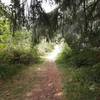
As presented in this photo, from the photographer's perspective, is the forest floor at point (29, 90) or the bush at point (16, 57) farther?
the bush at point (16, 57)

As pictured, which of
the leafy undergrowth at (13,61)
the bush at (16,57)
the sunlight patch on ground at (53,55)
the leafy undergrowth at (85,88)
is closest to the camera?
the leafy undergrowth at (85,88)

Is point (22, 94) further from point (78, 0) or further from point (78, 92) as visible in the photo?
point (78, 0)

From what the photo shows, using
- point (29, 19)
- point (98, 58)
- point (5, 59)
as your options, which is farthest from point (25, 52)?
point (29, 19)

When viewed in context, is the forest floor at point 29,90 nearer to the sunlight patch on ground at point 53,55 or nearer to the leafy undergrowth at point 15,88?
the leafy undergrowth at point 15,88

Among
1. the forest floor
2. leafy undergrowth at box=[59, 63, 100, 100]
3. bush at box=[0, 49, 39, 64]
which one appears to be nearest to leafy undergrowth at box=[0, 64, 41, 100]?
the forest floor

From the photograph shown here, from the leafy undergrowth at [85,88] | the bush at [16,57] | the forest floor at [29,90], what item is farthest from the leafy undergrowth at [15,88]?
the bush at [16,57]

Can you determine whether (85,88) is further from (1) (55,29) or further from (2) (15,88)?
(2) (15,88)

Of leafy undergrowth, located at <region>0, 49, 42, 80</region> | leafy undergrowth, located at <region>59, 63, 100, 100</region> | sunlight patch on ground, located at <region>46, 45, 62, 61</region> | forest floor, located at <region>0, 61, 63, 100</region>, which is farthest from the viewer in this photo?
sunlight patch on ground, located at <region>46, 45, 62, 61</region>

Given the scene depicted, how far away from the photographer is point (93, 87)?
254 inches

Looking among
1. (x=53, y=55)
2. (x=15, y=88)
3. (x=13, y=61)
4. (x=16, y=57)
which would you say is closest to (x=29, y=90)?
(x=15, y=88)

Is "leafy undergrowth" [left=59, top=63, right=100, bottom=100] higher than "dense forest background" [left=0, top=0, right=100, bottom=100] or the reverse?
the reverse

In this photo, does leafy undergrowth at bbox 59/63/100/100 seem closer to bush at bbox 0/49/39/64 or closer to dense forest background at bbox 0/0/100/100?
dense forest background at bbox 0/0/100/100

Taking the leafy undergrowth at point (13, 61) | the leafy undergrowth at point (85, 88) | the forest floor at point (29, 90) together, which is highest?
the leafy undergrowth at point (13, 61)

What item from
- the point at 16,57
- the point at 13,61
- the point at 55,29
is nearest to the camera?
the point at 55,29
